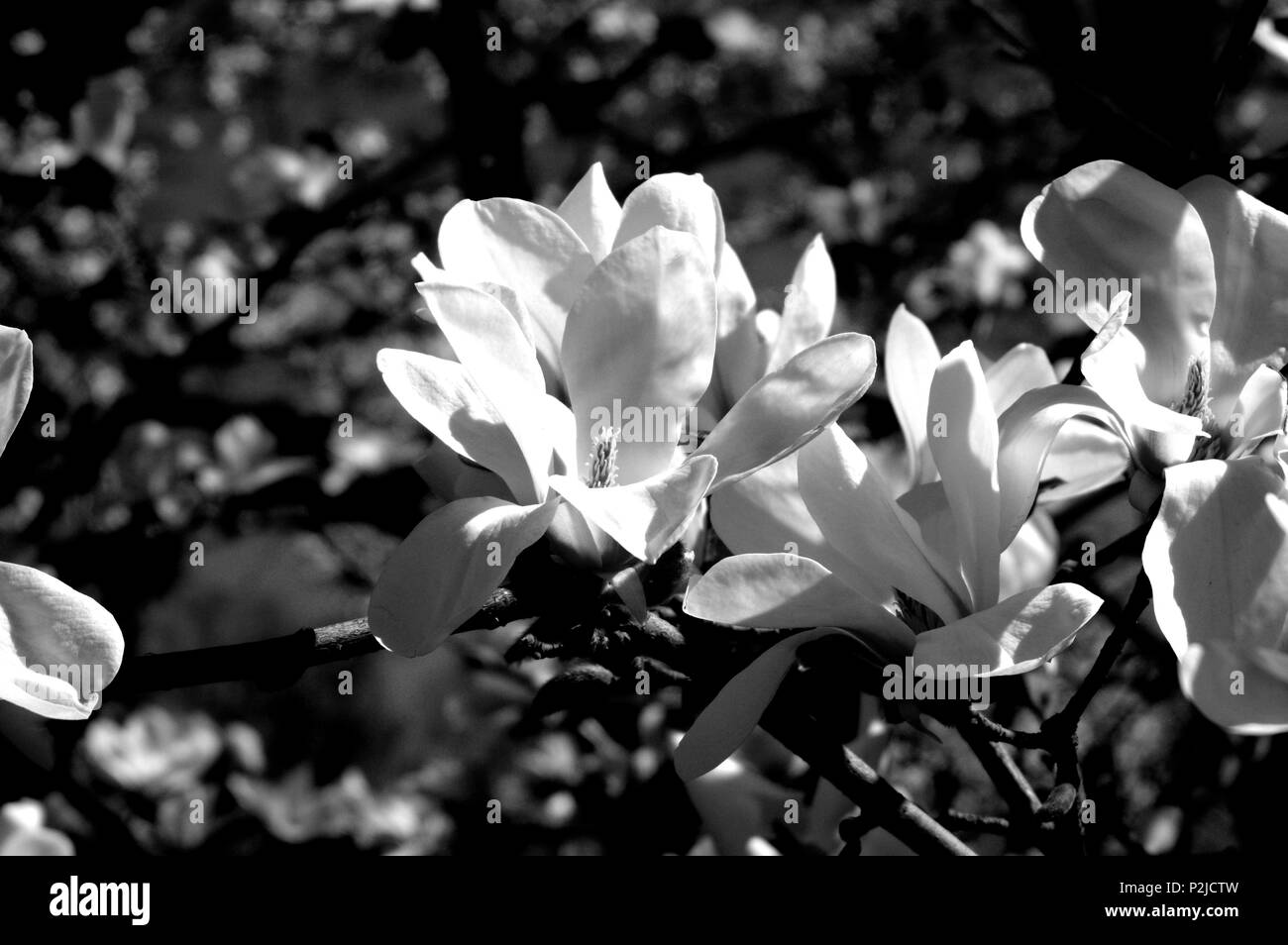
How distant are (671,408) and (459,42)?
0.98 metres

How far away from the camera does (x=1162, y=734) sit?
70.8 inches

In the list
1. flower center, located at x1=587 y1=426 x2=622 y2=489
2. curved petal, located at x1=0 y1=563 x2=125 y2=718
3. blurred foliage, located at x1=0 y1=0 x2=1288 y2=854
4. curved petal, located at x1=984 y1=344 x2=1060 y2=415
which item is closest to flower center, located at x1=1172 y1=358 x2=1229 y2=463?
curved petal, located at x1=984 y1=344 x2=1060 y2=415

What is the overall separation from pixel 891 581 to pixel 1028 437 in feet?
0.35

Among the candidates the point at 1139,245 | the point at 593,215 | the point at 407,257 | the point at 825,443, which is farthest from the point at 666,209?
the point at 407,257

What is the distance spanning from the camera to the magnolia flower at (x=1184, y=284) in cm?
66

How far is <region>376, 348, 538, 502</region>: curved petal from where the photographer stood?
0.59 metres

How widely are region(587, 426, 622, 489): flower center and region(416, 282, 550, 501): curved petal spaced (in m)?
0.05

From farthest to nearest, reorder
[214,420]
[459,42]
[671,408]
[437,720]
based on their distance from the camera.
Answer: [437,720] → [214,420] → [459,42] → [671,408]

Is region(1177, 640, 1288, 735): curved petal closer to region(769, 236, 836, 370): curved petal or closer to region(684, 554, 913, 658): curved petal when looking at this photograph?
region(684, 554, 913, 658): curved petal

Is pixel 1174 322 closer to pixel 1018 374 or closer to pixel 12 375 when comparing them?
pixel 1018 374

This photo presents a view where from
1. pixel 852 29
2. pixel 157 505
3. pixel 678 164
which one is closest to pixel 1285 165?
pixel 678 164

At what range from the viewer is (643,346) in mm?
617

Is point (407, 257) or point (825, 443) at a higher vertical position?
point (407, 257)
